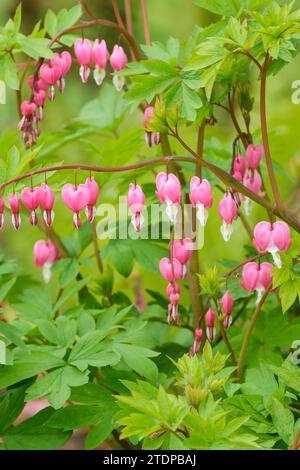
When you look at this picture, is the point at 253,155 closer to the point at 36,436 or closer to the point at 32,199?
the point at 32,199

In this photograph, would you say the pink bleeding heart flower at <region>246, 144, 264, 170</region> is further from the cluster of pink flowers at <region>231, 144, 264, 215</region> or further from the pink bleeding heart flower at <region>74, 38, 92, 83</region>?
the pink bleeding heart flower at <region>74, 38, 92, 83</region>

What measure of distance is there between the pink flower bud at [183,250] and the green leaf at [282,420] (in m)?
0.40

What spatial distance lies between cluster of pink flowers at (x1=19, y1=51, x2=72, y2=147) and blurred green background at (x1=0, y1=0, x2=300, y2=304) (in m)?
0.30

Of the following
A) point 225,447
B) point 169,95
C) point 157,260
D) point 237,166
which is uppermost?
point 169,95

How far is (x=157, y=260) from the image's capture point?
2379mm

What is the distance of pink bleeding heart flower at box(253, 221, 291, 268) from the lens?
70.3 inches

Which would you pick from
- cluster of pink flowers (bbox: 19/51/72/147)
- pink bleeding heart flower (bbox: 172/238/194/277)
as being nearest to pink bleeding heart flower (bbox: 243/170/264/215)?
pink bleeding heart flower (bbox: 172/238/194/277)

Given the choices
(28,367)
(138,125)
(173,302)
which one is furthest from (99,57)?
(138,125)

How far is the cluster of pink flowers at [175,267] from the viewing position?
1913mm

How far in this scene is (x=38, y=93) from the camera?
215 centimetres

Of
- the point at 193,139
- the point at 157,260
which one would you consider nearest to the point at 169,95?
the point at 157,260

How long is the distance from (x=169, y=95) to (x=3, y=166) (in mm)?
439

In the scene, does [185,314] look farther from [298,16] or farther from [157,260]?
[298,16]

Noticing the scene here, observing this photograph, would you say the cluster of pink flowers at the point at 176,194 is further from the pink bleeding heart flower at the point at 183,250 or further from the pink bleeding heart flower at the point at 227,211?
the pink bleeding heart flower at the point at 183,250
